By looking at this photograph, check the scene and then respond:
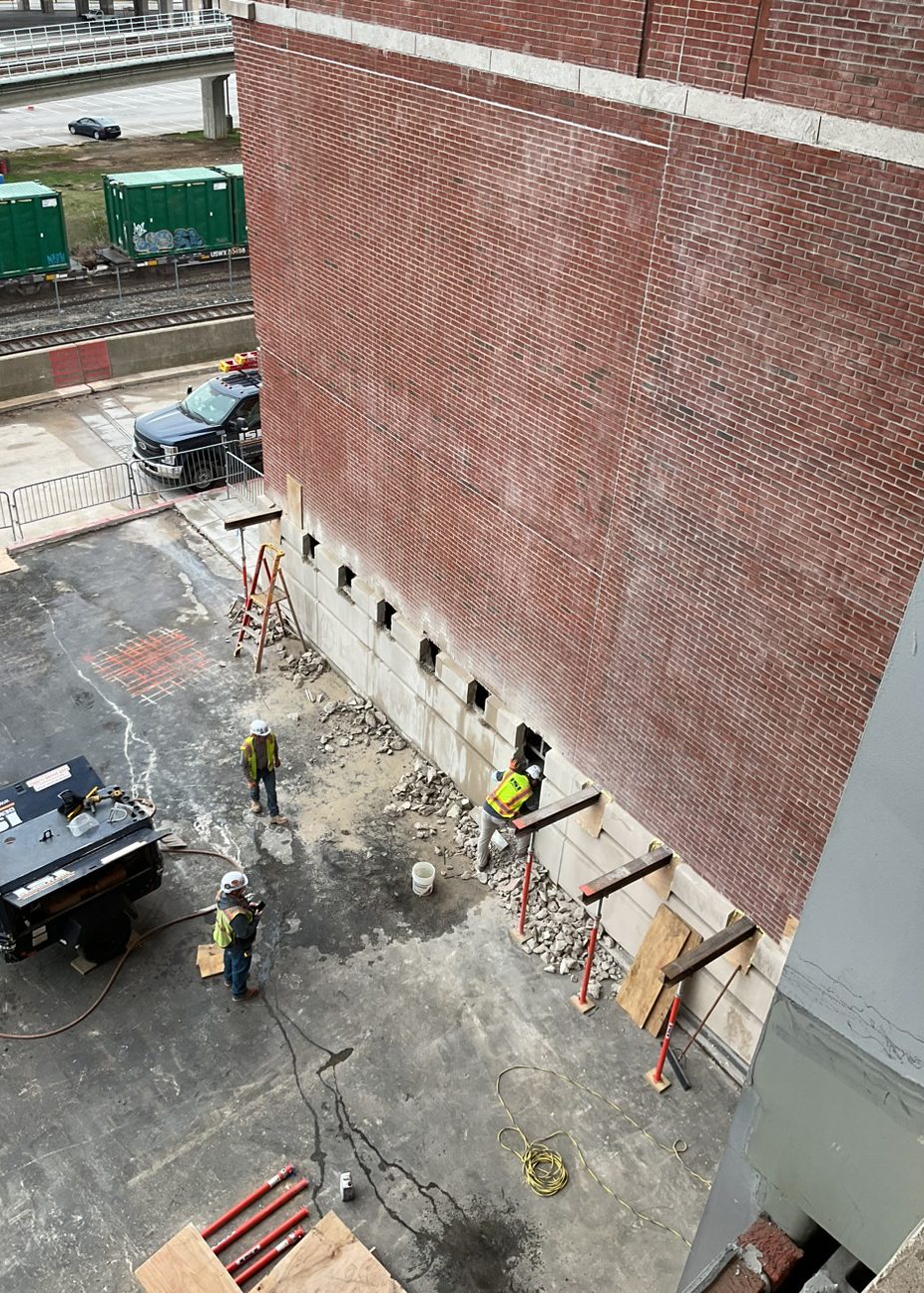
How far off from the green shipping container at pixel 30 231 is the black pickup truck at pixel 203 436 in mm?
11574

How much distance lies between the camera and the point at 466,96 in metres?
10.1

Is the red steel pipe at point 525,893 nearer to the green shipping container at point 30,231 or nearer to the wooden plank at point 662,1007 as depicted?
the wooden plank at point 662,1007

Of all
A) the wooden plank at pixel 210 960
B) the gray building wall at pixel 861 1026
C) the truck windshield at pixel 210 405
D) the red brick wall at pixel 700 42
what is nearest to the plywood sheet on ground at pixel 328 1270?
the wooden plank at pixel 210 960

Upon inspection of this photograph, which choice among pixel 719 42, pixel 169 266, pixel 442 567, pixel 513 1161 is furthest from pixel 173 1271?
pixel 169 266

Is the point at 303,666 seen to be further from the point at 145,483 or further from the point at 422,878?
the point at 145,483

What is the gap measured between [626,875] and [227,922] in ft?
13.1

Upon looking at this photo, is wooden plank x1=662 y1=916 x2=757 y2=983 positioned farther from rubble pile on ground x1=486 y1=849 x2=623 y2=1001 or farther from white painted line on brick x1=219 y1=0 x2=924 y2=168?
white painted line on brick x1=219 y1=0 x2=924 y2=168

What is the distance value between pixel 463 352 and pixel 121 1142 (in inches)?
342

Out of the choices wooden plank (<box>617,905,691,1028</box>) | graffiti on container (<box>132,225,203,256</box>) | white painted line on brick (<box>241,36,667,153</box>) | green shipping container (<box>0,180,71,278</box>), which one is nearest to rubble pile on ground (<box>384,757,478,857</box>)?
wooden plank (<box>617,905,691,1028</box>)

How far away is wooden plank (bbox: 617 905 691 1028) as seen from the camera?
10.6 meters

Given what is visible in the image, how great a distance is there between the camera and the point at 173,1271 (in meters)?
8.60

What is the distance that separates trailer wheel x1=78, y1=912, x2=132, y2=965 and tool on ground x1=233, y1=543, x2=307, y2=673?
5509 millimetres

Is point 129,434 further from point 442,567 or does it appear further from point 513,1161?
point 513,1161

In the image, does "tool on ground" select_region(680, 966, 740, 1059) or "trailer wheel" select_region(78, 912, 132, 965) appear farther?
"trailer wheel" select_region(78, 912, 132, 965)
